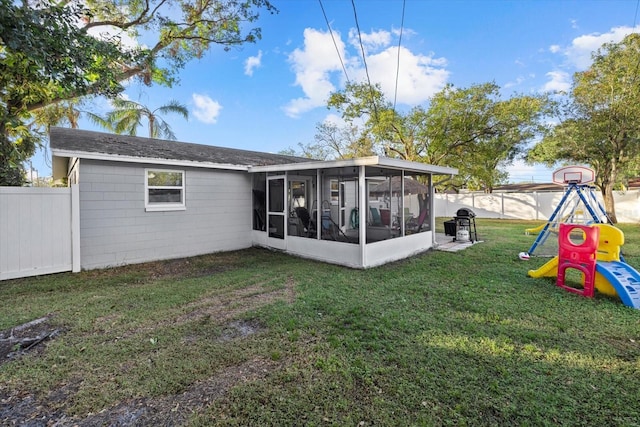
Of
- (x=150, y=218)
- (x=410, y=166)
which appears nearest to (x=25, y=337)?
(x=150, y=218)

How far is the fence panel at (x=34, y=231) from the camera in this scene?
5.27 meters

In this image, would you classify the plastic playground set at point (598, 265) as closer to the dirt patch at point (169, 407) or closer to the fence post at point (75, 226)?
the dirt patch at point (169, 407)

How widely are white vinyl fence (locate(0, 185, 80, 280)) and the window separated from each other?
139cm

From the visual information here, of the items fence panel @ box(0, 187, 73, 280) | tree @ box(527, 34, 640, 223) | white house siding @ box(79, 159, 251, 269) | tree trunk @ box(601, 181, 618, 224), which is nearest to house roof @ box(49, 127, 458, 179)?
white house siding @ box(79, 159, 251, 269)

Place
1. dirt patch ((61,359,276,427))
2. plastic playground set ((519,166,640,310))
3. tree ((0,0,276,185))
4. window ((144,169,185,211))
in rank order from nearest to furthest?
dirt patch ((61,359,276,427))
plastic playground set ((519,166,640,310))
tree ((0,0,276,185))
window ((144,169,185,211))

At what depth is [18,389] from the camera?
2379mm

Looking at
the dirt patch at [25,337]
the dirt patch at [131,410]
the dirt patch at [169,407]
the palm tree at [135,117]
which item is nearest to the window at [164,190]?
the dirt patch at [25,337]

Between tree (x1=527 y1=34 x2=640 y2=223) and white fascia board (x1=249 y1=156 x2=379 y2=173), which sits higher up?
tree (x1=527 y1=34 x2=640 y2=223)

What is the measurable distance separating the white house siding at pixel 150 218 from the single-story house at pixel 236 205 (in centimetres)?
2

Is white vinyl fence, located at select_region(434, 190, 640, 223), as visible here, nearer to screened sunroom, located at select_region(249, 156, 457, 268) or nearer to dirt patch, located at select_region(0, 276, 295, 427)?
screened sunroom, located at select_region(249, 156, 457, 268)

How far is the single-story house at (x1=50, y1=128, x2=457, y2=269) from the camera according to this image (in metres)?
6.27

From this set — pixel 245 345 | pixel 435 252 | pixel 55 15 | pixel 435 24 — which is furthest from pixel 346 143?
pixel 245 345

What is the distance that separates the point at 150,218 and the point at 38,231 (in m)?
1.93

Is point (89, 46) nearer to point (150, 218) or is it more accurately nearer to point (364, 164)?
point (150, 218)
